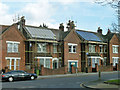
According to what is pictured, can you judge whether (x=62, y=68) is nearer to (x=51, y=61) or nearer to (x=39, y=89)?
(x=51, y=61)

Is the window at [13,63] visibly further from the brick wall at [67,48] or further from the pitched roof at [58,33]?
the pitched roof at [58,33]

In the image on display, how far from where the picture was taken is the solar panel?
119 feet

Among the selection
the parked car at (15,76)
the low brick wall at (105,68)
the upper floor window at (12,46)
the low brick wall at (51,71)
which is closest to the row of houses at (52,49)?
the upper floor window at (12,46)

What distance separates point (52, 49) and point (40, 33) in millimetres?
3742

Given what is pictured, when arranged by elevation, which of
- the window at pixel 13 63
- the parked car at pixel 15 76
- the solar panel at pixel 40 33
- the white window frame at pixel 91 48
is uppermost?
the solar panel at pixel 40 33

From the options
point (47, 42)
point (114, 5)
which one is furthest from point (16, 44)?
point (114, 5)

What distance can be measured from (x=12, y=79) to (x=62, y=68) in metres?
13.2

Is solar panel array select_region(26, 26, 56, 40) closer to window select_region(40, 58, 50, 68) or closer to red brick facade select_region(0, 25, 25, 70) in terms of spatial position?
red brick facade select_region(0, 25, 25, 70)

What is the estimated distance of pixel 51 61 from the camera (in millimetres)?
37219

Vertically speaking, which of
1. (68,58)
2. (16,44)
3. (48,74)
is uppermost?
(16,44)

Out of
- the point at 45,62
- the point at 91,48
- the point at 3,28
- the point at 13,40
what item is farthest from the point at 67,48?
the point at 3,28

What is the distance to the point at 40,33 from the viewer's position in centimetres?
3775

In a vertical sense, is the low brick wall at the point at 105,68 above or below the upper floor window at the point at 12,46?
below

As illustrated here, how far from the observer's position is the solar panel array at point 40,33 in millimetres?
36281
